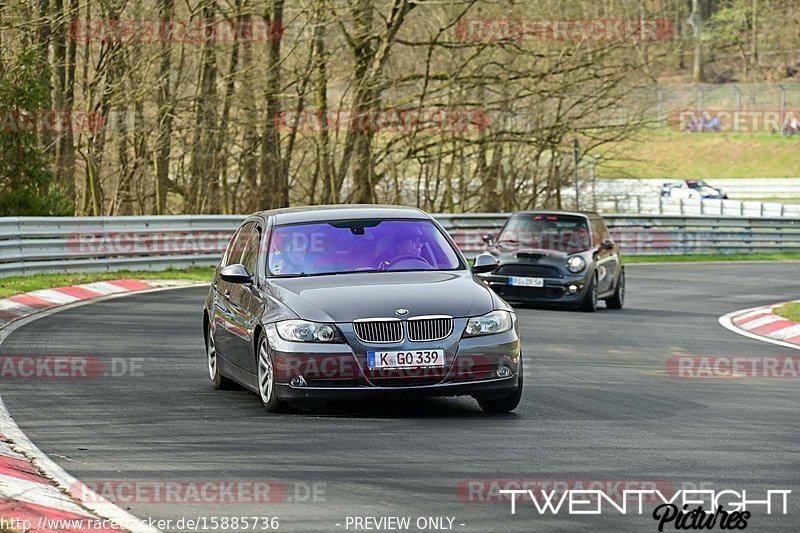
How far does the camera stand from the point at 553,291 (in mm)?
20812

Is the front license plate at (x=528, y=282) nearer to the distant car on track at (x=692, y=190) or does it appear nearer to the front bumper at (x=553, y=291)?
the front bumper at (x=553, y=291)

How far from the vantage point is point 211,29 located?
33531 millimetres

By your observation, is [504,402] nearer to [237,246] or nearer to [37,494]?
[237,246]

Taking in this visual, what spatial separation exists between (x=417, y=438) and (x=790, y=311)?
12.6m

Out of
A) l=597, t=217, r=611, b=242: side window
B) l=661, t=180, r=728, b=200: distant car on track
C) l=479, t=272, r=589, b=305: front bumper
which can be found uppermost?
l=597, t=217, r=611, b=242: side window

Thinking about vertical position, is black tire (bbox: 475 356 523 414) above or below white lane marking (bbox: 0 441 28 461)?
below

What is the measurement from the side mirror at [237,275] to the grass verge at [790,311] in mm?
10491

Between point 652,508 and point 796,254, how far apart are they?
36246 mm

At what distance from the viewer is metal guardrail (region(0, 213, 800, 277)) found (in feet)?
77.5

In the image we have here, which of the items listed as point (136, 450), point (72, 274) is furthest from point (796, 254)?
point (136, 450)

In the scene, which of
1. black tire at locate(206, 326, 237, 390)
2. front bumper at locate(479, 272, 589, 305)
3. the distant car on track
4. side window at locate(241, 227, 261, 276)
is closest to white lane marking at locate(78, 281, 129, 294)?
front bumper at locate(479, 272, 589, 305)

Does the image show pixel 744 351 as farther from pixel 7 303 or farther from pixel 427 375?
pixel 7 303

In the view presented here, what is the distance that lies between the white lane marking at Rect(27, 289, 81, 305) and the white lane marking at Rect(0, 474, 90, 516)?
43.7 ft

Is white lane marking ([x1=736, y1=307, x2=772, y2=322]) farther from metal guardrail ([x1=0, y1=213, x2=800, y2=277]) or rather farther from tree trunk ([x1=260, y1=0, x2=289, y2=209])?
tree trunk ([x1=260, y1=0, x2=289, y2=209])
